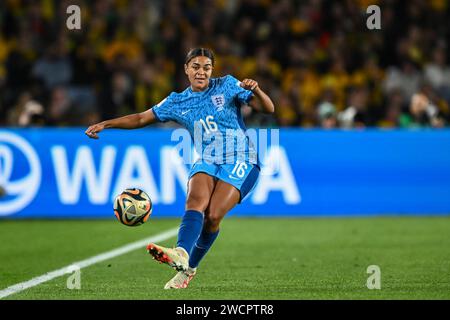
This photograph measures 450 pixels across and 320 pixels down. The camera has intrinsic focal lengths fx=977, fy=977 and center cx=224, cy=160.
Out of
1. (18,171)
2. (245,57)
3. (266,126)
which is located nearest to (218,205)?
(18,171)

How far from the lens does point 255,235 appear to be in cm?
1264

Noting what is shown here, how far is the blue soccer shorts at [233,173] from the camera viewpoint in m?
8.13

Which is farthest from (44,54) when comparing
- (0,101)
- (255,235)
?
(255,235)

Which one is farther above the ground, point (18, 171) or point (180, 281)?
point (180, 281)

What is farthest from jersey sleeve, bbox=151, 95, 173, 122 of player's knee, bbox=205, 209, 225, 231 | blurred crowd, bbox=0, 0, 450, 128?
blurred crowd, bbox=0, 0, 450, 128

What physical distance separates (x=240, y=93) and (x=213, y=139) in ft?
1.47

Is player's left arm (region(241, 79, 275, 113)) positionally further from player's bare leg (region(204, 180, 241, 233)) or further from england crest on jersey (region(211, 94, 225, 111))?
player's bare leg (region(204, 180, 241, 233))

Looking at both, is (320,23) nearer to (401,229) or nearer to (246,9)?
(246,9)

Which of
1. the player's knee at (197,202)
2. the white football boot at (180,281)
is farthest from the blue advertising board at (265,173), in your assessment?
the white football boot at (180,281)

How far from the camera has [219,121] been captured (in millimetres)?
8203

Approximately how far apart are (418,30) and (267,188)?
5805 mm

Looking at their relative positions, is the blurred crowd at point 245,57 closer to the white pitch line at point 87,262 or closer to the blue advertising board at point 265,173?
the blue advertising board at point 265,173

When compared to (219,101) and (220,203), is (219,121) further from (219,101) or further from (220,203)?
(220,203)

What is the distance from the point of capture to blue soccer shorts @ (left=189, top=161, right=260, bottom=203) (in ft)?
26.7
